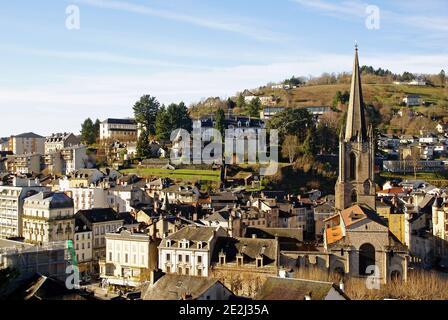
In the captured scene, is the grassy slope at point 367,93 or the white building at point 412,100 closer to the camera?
the white building at point 412,100

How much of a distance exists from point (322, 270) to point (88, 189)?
119 ft

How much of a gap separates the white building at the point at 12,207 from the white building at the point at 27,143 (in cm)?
6279

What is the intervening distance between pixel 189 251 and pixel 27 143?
87064 millimetres

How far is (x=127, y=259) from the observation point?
150ft

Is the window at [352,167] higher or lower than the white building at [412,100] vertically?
lower

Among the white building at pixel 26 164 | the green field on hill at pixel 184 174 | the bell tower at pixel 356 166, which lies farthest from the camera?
the white building at pixel 26 164

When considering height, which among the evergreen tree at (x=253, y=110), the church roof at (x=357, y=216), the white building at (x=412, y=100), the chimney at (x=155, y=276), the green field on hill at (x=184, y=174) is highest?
the white building at (x=412, y=100)

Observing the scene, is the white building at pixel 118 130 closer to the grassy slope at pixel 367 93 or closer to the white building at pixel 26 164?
the white building at pixel 26 164

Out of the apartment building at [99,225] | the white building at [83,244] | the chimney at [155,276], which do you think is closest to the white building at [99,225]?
the apartment building at [99,225]

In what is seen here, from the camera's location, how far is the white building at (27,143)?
11781 centimetres

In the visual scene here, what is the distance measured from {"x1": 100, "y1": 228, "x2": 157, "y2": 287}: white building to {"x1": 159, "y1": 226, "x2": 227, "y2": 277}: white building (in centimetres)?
227

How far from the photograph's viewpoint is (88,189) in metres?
68.6

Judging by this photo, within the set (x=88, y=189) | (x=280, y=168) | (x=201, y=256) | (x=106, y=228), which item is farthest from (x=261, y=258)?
(x=280, y=168)

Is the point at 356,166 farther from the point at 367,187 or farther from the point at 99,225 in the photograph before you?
the point at 99,225
